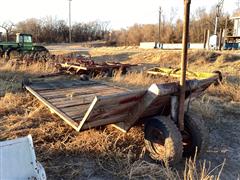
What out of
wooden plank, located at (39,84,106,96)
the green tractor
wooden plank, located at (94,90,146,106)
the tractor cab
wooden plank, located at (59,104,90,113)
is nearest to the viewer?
wooden plank, located at (94,90,146,106)

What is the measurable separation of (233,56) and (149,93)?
52.6ft

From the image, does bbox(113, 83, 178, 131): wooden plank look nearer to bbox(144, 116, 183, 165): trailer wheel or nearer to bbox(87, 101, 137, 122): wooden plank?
bbox(87, 101, 137, 122): wooden plank

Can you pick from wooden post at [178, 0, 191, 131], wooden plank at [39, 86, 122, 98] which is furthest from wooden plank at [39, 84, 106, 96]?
wooden post at [178, 0, 191, 131]

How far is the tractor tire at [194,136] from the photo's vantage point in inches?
134

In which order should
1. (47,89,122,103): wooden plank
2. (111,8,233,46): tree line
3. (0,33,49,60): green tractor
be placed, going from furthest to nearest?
1. (111,8,233,46): tree line
2. (0,33,49,60): green tractor
3. (47,89,122,103): wooden plank

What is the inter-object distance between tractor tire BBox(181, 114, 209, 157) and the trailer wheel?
13.3 inches

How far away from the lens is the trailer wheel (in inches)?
123

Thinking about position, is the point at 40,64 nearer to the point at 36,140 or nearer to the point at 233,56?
the point at 36,140

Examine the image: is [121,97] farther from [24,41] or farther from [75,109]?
[24,41]

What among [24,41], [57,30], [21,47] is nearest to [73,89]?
[21,47]

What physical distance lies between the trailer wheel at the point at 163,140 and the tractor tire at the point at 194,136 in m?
0.34

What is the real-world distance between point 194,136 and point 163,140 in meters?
0.44

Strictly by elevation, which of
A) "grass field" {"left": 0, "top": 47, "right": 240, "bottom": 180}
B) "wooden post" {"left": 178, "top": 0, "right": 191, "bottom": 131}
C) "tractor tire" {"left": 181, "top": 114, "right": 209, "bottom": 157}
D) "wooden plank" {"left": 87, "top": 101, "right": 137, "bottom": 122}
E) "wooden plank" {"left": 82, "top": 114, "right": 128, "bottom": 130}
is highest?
"wooden post" {"left": 178, "top": 0, "right": 191, "bottom": 131}

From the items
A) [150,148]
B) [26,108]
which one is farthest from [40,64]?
[150,148]
